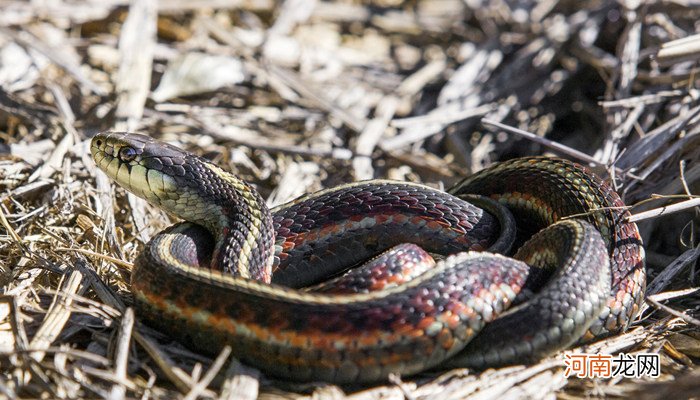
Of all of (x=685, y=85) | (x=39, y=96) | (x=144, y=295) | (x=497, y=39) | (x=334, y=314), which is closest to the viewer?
(x=334, y=314)

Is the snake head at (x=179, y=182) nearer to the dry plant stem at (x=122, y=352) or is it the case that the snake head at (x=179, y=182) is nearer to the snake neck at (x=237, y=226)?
the snake neck at (x=237, y=226)

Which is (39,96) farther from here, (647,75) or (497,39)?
(647,75)

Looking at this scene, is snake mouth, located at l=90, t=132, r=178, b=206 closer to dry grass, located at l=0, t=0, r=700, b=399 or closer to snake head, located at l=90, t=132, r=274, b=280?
snake head, located at l=90, t=132, r=274, b=280

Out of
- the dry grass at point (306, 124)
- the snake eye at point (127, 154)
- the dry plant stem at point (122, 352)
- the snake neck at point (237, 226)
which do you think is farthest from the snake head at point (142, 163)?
the dry plant stem at point (122, 352)

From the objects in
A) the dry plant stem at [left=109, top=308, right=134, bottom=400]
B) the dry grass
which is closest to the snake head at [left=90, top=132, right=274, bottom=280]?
the dry grass

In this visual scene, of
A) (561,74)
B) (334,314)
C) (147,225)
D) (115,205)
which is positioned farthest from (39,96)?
(561,74)
